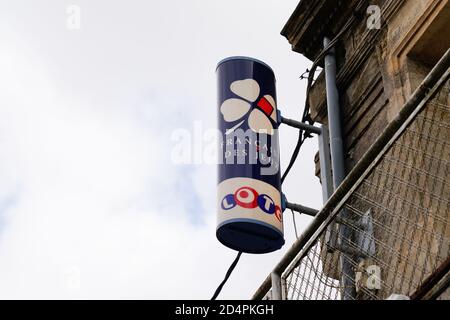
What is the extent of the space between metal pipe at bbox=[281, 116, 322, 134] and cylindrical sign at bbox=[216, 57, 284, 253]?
0.77ft

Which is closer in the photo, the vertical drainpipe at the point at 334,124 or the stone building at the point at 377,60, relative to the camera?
the stone building at the point at 377,60

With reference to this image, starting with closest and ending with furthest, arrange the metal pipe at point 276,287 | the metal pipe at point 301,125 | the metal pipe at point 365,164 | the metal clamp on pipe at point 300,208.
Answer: the metal pipe at point 365,164
the metal pipe at point 276,287
the metal clamp on pipe at point 300,208
the metal pipe at point 301,125

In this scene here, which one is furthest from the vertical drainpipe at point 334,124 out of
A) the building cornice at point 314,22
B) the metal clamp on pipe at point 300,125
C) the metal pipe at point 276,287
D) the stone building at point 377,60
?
the metal pipe at point 276,287

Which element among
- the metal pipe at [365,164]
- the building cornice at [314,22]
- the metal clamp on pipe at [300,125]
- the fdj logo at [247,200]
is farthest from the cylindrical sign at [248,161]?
the metal pipe at [365,164]

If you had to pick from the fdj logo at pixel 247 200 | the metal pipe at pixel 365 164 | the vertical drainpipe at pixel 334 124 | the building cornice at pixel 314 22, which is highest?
the building cornice at pixel 314 22

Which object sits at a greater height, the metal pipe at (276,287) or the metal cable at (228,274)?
the metal cable at (228,274)

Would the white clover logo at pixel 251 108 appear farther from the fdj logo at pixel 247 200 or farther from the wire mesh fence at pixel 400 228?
the wire mesh fence at pixel 400 228

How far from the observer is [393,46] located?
962cm

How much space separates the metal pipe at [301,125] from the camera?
35.3 ft

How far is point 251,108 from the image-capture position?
10570mm

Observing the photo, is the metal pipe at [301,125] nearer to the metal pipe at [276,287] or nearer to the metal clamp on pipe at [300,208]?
the metal clamp on pipe at [300,208]

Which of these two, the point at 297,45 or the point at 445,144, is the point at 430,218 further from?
the point at 297,45

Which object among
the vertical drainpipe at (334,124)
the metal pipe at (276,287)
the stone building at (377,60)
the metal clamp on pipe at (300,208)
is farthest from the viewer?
the metal clamp on pipe at (300,208)

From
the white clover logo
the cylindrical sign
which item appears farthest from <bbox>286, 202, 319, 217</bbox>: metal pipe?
the white clover logo
